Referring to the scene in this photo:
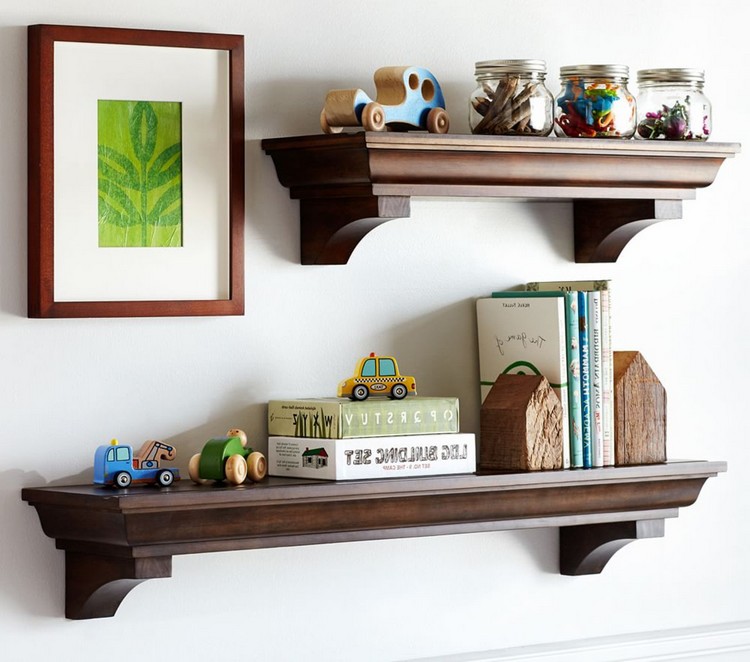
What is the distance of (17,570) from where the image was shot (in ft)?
5.41

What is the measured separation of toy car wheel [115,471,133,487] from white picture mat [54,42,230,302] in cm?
22

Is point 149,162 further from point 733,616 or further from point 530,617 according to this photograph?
point 733,616

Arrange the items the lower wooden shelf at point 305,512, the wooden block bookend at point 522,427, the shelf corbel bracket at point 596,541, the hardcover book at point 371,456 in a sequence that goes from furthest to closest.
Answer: the shelf corbel bracket at point 596,541 → the wooden block bookend at point 522,427 → the hardcover book at point 371,456 → the lower wooden shelf at point 305,512

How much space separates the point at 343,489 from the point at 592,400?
0.40 m

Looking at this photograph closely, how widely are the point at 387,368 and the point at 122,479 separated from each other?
1.20 ft

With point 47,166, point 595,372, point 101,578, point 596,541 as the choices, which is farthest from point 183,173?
point 596,541

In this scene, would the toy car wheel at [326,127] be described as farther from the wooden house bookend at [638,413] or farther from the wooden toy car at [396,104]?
the wooden house bookend at [638,413]

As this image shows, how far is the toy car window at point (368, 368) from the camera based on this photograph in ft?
5.66

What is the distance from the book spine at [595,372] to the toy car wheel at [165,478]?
58 centimetres

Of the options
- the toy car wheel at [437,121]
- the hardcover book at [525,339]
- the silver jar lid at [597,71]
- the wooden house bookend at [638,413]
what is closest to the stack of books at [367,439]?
the hardcover book at [525,339]

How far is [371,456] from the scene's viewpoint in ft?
5.49

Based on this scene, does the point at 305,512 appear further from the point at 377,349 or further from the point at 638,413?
the point at 638,413

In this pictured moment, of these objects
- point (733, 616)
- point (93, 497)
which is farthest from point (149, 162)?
point (733, 616)

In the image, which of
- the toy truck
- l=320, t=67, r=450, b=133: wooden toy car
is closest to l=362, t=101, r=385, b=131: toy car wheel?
l=320, t=67, r=450, b=133: wooden toy car
